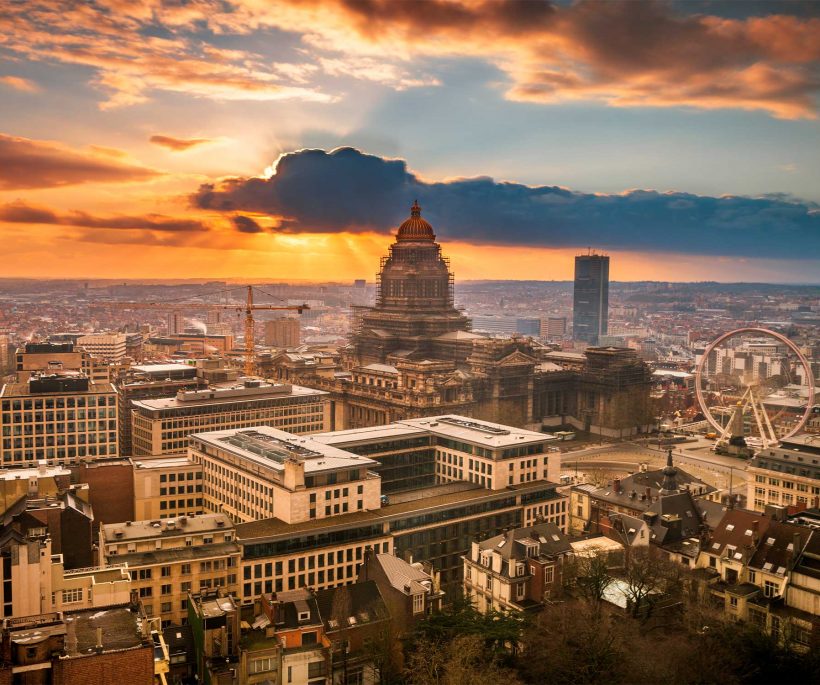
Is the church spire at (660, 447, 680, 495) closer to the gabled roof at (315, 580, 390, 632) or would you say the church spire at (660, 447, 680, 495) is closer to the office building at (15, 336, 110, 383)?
the gabled roof at (315, 580, 390, 632)

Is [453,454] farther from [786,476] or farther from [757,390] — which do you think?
[757,390]

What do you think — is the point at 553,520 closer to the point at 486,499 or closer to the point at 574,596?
the point at 486,499

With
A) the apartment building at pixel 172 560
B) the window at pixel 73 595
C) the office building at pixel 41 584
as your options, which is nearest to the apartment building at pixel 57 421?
the apartment building at pixel 172 560

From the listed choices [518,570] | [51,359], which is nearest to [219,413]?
[51,359]

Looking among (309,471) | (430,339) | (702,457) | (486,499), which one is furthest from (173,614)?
(430,339)

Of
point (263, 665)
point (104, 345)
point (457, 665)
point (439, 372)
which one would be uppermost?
point (439, 372)

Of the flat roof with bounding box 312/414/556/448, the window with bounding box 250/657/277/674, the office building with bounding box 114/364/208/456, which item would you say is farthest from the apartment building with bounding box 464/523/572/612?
the office building with bounding box 114/364/208/456

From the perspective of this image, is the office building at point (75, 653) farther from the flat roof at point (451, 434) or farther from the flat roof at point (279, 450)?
the flat roof at point (451, 434)
